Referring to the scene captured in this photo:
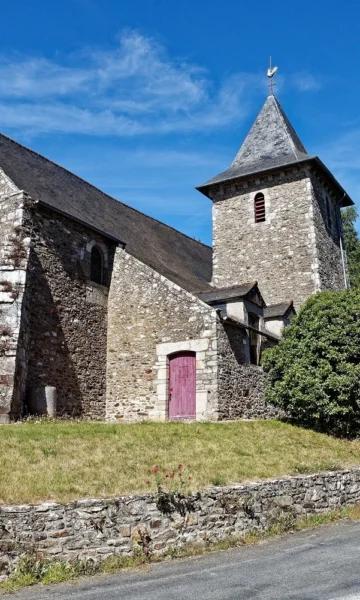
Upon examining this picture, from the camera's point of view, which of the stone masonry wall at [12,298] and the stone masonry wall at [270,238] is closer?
the stone masonry wall at [12,298]

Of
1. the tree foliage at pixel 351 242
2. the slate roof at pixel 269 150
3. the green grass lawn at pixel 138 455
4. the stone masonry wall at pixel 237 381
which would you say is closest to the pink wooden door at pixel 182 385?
the stone masonry wall at pixel 237 381

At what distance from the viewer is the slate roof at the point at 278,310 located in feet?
64.1

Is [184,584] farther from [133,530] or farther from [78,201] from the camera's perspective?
[78,201]

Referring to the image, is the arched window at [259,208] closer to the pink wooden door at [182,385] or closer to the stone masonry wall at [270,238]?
the stone masonry wall at [270,238]

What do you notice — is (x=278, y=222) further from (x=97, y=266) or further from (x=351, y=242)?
(x=351, y=242)

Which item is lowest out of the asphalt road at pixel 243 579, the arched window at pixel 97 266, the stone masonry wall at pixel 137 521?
the asphalt road at pixel 243 579

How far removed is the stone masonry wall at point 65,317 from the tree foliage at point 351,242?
21611 millimetres

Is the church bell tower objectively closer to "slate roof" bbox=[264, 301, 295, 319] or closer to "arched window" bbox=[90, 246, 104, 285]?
"slate roof" bbox=[264, 301, 295, 319]

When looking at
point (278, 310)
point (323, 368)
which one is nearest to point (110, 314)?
point (278, 310)

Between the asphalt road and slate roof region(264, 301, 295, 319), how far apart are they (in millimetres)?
11935

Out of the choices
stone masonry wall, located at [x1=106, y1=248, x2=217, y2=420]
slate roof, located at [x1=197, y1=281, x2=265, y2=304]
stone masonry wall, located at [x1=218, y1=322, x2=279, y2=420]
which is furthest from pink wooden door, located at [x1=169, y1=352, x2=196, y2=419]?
slate roof, located at [x1=197, y1=281, x2=265, y2=304]

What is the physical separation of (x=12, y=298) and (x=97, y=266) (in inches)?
160

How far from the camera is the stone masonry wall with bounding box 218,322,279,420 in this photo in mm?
14930

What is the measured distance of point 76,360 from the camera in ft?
50.8
